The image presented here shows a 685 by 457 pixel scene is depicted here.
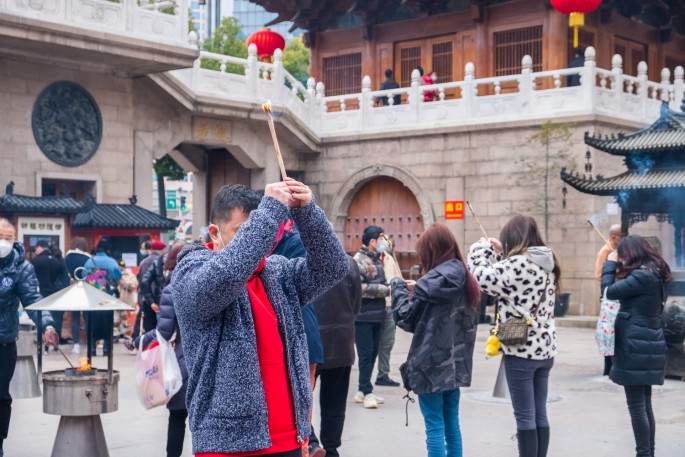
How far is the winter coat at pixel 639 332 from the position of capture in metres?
6.37

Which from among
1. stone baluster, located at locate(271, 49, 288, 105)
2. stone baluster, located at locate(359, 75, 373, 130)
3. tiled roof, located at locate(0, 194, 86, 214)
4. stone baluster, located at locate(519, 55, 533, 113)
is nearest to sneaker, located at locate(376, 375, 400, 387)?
tiled roof, located at locate(0, 194, 86, 214)

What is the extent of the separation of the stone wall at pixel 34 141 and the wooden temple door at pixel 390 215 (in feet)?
19.7

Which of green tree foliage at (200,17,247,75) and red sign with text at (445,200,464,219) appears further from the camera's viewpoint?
green tree foliage at (200,17,247,75)

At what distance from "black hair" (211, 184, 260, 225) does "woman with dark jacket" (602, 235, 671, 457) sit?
3.80 m

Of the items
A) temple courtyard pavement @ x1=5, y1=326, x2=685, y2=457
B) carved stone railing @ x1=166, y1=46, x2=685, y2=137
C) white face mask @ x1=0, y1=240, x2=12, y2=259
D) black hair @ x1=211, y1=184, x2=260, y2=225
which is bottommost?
temple courtyard pavement @ x1=5, y1=326, x2=685, y2=457

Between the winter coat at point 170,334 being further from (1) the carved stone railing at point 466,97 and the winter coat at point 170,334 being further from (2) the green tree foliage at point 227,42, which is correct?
(2) the green tree foliage at point 227,42

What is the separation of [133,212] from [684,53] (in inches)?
620

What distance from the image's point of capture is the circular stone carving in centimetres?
1717

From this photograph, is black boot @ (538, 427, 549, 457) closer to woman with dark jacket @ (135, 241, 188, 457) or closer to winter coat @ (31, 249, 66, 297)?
woman with dark jacket @ (135, 241, 188, 457)

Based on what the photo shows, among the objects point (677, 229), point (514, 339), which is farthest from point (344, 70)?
point (514, 339)

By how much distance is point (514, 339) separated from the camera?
5797 millimetres

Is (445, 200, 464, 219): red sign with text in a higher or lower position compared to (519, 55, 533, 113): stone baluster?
lower

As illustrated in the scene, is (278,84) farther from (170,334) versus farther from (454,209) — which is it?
(170,334)

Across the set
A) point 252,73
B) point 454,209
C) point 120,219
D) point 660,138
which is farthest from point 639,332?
point 252,73
